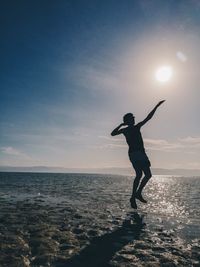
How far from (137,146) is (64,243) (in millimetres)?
4854

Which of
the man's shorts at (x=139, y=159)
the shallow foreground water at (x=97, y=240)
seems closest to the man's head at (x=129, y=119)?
the man's shorts at (x=139, y=159)

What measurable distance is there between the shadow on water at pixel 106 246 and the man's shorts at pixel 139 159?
219cm

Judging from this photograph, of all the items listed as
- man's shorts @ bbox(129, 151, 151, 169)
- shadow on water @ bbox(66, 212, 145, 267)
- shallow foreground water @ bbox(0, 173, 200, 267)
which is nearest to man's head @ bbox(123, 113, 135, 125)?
man's shorts @ bbox(129, 151, 151, 169)

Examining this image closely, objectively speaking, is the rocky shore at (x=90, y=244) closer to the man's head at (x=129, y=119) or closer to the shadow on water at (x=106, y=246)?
the shadow on water at (x=106, y=246)

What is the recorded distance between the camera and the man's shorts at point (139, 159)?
32.9ft

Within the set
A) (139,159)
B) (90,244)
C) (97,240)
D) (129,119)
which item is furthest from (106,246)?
(129,119)

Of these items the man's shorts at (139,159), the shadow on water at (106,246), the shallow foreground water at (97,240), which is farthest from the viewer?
the man's shorts at (139,159)

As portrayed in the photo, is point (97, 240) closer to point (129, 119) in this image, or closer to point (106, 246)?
point (106, 246)

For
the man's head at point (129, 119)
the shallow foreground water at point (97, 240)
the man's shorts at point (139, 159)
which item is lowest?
the shallow foreground water at point (97, 240)

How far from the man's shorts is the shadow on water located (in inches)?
86.3

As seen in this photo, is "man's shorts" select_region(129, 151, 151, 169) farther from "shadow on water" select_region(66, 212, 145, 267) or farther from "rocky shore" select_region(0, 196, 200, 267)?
"shadow on water" select_region(66, 212, 145, 267)

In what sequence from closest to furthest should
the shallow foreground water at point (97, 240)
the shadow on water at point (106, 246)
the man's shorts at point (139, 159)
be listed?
the shadow on water at point (106, 246) → the shallow foreground water at point (97, 240) → the man's shorts at point (139, 159)

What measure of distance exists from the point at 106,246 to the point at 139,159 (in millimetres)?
4616

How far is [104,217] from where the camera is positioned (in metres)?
9.66
